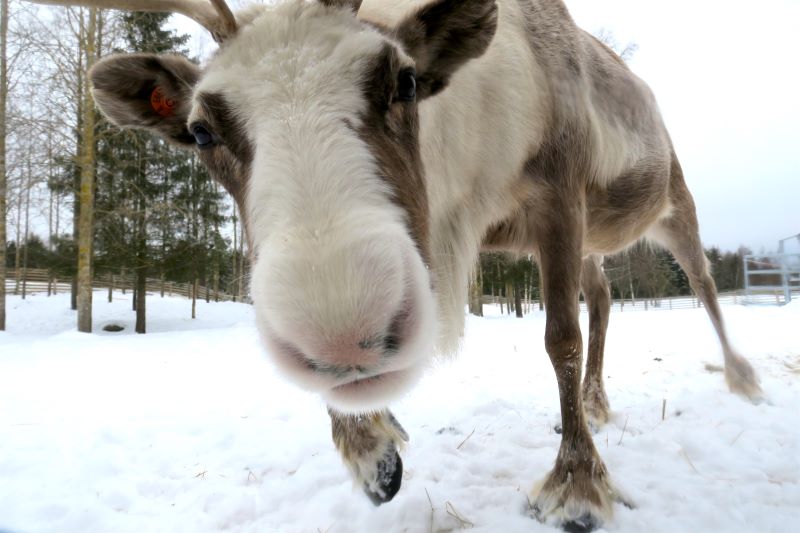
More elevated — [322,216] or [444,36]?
[444,36]

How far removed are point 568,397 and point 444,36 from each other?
1.74m

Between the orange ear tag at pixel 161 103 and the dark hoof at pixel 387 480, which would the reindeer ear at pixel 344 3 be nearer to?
the orange ear tag at pixel 161 103

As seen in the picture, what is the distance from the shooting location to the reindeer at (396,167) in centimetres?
105

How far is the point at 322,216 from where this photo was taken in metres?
1.11

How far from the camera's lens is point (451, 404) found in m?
3.75

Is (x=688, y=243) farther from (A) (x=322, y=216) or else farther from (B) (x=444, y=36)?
(A) (x=322, y=216)

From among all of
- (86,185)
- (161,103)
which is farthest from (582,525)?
(86,185)

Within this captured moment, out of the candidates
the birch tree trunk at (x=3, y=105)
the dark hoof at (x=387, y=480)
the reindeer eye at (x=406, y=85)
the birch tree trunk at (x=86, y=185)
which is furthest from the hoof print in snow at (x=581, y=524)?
the birch tree trunk at (x=3, y=105)

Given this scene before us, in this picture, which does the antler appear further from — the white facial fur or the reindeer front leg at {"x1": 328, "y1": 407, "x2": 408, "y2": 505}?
the reindeer front leg at {"x1": 328, "y1": 407, "x2": 408, "y2": 505}

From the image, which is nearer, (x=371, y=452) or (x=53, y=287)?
(x=371, y=452)

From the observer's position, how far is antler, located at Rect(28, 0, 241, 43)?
1617mm

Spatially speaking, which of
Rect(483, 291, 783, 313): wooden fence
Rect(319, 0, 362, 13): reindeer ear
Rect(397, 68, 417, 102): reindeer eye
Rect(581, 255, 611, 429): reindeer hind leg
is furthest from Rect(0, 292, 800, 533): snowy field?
Rect(483, 291, 783, 313): wooden fence

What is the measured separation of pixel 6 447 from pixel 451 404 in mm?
2957

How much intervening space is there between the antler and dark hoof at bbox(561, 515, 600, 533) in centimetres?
225
